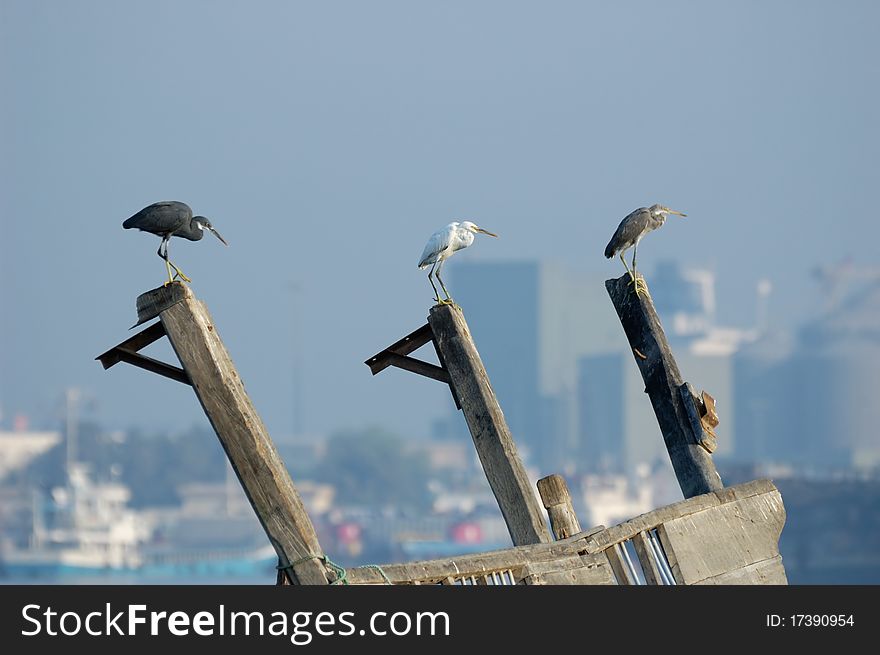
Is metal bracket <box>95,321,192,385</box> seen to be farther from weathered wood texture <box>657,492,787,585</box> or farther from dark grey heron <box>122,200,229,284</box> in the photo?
weathered wood texture <box>657,492,787,585</box>

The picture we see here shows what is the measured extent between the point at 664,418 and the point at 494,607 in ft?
8.89

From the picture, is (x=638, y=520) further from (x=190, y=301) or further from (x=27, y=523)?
(x=27, y=523)

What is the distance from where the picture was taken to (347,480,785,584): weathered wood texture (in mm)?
7652

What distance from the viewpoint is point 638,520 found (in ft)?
28.8

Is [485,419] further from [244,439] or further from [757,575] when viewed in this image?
[244,439]

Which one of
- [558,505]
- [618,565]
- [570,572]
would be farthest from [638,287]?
[570,572]

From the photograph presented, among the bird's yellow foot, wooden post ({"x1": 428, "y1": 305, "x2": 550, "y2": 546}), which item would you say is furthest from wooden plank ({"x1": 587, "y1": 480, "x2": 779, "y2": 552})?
the bird's yellow foot

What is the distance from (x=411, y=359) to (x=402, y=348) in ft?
0.26

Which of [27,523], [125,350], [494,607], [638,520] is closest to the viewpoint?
[494,607]

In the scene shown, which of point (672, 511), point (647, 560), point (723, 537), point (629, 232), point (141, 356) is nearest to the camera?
point (141, 356)

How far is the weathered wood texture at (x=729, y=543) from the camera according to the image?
29.2 ft

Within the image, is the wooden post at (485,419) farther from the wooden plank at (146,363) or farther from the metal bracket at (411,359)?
the wooden plank at (146,363)

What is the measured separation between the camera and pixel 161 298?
7613 millimetres

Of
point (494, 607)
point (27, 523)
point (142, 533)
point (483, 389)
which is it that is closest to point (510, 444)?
point (483, 389)
